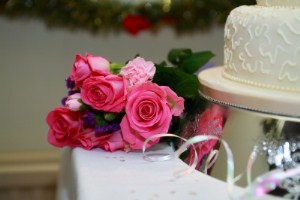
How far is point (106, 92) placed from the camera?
87 cm

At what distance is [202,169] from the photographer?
795 mm

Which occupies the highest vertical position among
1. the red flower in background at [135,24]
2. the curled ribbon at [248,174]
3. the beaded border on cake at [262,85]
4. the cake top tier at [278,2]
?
the cake top tier at [278,2]

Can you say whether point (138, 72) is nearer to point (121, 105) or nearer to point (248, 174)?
point (121, 105)

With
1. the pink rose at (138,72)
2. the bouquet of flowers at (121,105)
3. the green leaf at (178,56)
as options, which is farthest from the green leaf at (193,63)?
the pink rose at (138,72)

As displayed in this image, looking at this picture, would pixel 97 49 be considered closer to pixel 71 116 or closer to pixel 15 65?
pixel 15 65

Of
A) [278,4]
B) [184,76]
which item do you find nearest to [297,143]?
[278,4]

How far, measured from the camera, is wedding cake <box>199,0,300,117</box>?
71 centimetres

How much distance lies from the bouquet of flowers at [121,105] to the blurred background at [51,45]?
1.70 feet

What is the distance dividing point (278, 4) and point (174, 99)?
249mm

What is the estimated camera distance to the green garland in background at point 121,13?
1427 mm

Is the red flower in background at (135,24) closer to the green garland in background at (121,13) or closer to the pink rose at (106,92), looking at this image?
the green garland in background at (121,13)

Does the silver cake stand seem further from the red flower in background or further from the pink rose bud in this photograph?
the red flower in background

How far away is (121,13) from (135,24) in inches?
2.4

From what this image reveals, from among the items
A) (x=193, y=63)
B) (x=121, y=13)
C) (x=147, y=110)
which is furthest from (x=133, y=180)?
(x=121, y=13)
